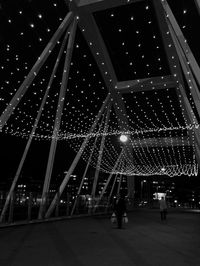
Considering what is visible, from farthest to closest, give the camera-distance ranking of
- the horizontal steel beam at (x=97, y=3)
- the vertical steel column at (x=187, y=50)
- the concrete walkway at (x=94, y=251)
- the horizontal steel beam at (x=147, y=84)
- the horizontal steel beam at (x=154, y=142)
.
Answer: the horizontal steel beam at (x=154, y=142) < the horizontal steel beam at (x=147, y=84) < the horizontal steel beam at (x=97, y=3) < the vertical steel column at (x=187, y=50) < the concrete walkway at (x=94, y=251)

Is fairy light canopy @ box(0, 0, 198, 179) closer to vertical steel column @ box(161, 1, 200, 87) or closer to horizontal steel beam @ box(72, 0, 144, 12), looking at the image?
horizontal steel beam @ box(72, 0, 144, 12)

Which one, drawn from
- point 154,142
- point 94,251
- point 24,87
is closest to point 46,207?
point 24,87

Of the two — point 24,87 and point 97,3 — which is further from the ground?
point 97,3

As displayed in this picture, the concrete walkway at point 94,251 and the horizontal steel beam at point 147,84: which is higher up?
the horizontal steel beam at point 147,84

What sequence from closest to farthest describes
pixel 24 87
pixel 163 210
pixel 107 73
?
1. pixel 24 87
2. pixel 163 210
3. pixel 107 73

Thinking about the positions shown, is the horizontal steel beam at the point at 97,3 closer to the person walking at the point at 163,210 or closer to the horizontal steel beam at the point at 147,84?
the horizontal steel beam at the point at 147,84

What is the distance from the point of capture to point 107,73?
66.6ft

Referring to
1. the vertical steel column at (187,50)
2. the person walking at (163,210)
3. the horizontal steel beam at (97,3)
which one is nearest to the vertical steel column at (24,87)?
the horizontal steel beam at (97,3)

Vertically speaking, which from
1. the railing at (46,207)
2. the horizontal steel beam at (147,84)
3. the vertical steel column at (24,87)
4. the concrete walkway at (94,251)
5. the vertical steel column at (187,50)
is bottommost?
the concrete walkway at (94,251)

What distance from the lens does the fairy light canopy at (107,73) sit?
1452cm

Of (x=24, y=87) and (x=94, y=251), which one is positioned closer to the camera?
(x=94, y=251)

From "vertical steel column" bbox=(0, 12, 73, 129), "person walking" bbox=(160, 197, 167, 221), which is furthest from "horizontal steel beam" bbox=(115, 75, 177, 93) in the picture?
"vertical steel column" bbox=(0, 12, 73, 129)

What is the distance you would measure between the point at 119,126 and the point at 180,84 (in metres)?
8.12

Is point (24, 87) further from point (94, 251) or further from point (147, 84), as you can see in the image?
point (147, 84)
